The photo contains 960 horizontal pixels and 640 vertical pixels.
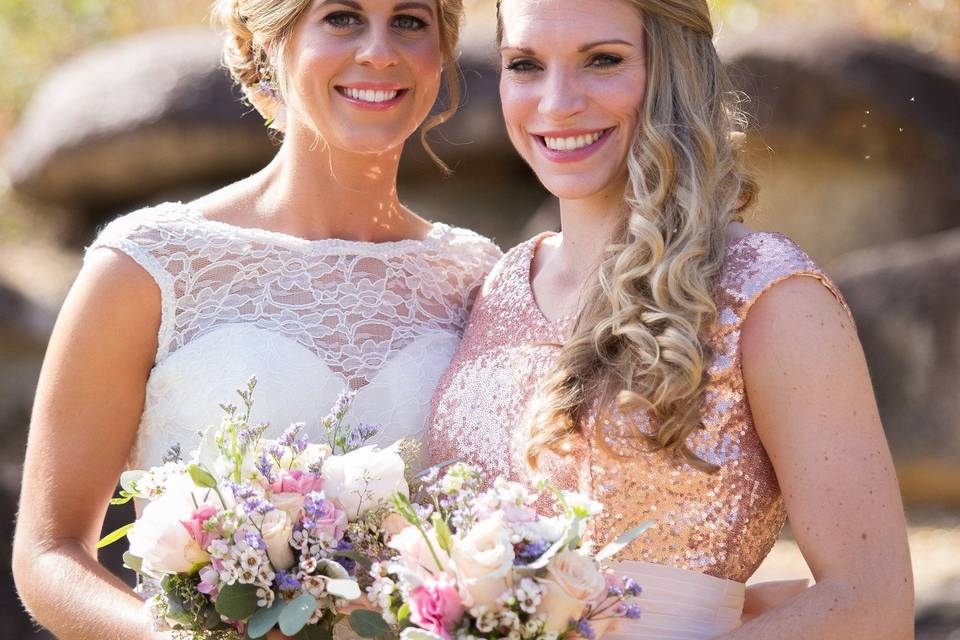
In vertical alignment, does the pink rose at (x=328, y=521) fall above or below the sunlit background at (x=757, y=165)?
below

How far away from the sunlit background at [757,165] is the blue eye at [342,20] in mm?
3145

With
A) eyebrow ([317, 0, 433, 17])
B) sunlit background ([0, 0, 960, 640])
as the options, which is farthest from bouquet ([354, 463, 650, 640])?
sunlit background ([0, 0, 960, 640])

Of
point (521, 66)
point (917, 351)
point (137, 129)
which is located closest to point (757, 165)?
point (917, 351)

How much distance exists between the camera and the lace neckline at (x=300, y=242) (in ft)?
12.3

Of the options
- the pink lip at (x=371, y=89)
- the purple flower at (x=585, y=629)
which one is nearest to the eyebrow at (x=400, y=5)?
the pink lip at (x=371, y=89)

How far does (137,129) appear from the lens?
10.2m

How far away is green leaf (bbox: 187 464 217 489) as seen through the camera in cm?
Result: 257

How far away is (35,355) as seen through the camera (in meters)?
9.32

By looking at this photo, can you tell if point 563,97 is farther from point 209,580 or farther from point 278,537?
point 209,580

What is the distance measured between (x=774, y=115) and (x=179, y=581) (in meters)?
7.16

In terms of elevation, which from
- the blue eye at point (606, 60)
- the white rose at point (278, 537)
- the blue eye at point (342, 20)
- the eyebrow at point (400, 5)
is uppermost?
the eyebrow at point (400, 5)

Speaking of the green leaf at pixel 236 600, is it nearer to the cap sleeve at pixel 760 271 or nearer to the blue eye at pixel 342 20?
the cap sleeve at pixel 760 271

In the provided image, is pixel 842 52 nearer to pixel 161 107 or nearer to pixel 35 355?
pixel 161 107

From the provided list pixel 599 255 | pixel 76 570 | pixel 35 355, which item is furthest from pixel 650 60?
pixel 35 355
